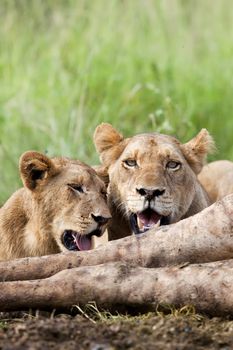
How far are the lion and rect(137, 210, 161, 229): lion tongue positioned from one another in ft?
6.30

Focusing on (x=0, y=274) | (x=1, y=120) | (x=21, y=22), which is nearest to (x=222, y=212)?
(x=0, y=274)

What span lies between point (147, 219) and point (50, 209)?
592 millimetres

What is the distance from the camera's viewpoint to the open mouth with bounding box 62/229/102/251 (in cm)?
630

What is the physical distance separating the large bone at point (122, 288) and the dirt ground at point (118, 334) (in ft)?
→ 0.76

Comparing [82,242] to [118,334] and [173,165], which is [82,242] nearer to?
[173,165]

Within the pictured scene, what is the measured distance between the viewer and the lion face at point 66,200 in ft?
20.4

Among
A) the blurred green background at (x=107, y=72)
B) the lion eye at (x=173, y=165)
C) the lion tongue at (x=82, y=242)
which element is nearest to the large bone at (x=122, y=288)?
the lion tongue at (x=82, y=242)

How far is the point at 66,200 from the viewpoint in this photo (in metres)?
6.36

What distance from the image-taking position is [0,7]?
457 inches

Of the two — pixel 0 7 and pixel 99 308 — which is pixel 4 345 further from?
pixel 0 7

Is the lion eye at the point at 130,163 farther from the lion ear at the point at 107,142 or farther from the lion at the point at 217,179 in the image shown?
the lion at the point at 217,179

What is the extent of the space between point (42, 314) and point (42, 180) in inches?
52.5

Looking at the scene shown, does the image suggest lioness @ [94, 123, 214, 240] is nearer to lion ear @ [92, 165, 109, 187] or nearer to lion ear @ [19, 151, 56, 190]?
lion ear @ [92, 165, 109, 187]

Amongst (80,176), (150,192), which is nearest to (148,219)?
(150,192)
